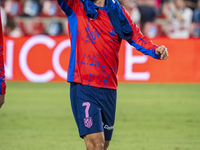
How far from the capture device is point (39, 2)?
15281 mm

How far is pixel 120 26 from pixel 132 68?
8.30 metres

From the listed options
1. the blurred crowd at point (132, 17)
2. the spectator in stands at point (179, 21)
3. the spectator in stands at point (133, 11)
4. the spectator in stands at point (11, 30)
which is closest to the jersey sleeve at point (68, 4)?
the spectator in stands at point (11, 30)

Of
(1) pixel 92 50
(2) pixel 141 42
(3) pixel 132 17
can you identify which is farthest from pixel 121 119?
(3) pixel 132 17

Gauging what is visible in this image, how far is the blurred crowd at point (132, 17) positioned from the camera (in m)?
14.1

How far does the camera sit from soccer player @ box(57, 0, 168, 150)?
3641mm

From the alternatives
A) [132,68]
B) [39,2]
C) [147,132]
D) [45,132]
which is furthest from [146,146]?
[39,2]

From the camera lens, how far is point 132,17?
14.2 meters

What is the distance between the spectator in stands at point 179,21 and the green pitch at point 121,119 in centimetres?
329

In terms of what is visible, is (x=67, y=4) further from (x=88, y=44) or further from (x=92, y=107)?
(x=92, y=107)

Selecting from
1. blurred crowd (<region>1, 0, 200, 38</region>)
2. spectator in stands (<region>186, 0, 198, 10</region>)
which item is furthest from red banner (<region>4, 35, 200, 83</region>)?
spectator in stands (<region>186, 0, 198, 10</region>)

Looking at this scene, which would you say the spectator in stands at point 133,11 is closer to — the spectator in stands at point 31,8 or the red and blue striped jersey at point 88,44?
the spectator in stands at point 31,8

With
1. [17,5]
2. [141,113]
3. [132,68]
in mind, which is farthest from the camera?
[17,5]

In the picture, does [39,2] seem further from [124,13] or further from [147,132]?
[124,13]

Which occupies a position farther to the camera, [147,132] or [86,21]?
[147,132]
